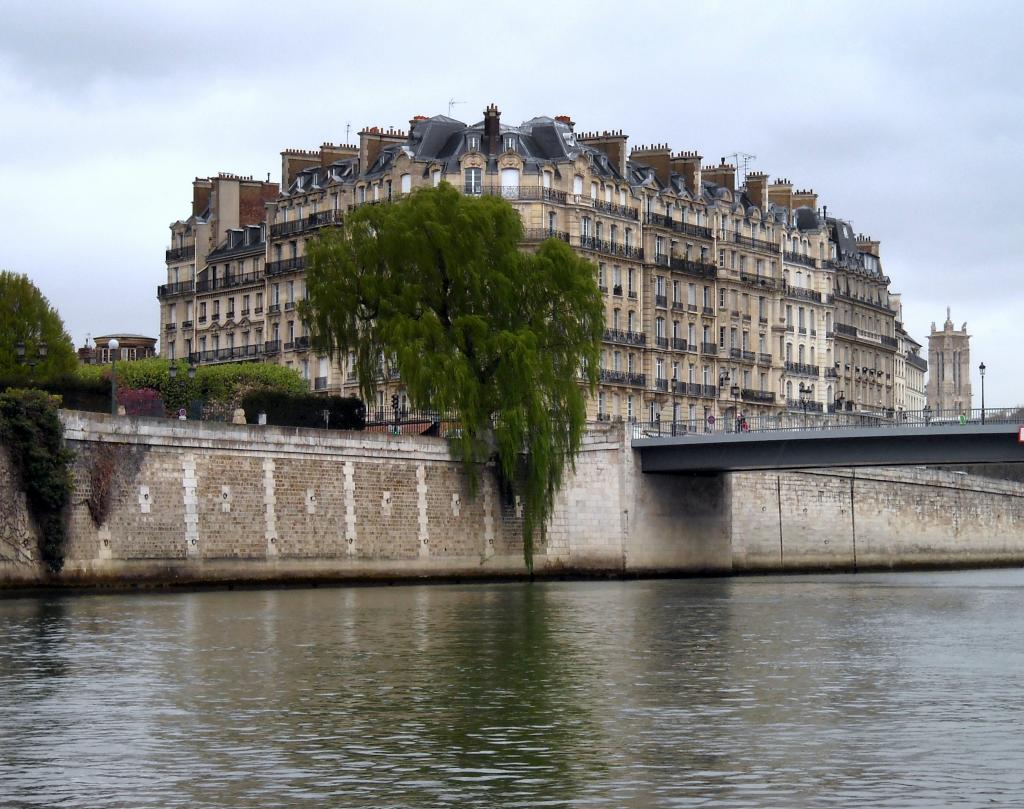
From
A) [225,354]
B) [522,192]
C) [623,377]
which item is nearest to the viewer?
[522,192]

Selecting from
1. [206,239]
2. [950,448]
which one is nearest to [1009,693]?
[950,448]

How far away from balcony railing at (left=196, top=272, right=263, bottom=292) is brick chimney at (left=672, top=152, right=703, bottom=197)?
20.2 metres

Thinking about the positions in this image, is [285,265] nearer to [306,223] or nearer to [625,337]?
[306,223]

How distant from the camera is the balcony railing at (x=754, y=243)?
316 ft

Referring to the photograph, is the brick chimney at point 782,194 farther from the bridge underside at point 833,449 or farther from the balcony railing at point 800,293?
the bridge underside at point 833,449

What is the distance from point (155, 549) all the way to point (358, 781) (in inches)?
1324

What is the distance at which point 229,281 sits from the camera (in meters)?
95.4

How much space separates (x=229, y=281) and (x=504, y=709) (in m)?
73.5

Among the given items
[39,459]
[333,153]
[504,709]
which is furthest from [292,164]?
[504,709]

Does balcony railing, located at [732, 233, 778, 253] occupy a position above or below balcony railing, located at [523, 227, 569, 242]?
above

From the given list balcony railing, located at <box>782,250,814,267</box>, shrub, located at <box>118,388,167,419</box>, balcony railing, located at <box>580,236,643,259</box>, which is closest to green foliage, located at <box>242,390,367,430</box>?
shrub, located at <box>118,388,167,419</box>

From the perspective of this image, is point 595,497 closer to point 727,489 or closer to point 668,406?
point 727,489

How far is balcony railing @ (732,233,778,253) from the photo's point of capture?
3795 inches

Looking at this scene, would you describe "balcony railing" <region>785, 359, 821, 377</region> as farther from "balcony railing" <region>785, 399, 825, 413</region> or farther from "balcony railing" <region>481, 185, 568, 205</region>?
"balcony railing" <region>481, 185, 568, 205</region>
